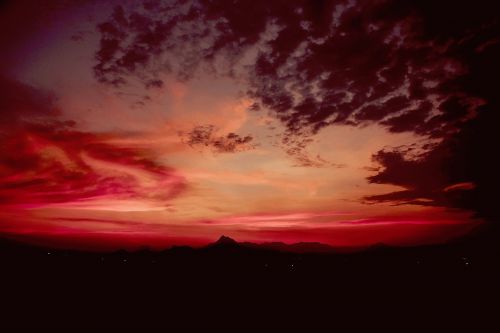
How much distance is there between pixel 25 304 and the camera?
53.6 ft

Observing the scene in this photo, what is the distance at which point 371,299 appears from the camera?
71.8ft

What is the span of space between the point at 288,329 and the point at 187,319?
15.3ft

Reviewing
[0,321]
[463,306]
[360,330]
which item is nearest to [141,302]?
[0,321]

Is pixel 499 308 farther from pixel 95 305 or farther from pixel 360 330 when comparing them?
pixel 95 305

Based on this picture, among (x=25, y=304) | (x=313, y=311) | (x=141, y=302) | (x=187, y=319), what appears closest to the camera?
(x=187, y=319)

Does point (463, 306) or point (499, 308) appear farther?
point (463, 306)

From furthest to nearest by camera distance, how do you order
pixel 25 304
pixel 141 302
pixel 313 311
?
pixel 141 302, pixel 313 311, pixel 25 304

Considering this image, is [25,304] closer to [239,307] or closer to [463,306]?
[239,307]

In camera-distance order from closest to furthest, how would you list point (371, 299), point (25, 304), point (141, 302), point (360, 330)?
point (360, 330), point (25, 304), point (141, 302), point (371, 299)

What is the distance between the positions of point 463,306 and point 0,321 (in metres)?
22.3

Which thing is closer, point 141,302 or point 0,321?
point 0,321

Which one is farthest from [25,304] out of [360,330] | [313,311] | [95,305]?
[360,330]

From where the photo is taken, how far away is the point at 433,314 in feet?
53.9

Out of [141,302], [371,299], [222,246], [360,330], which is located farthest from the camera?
[222,246]
